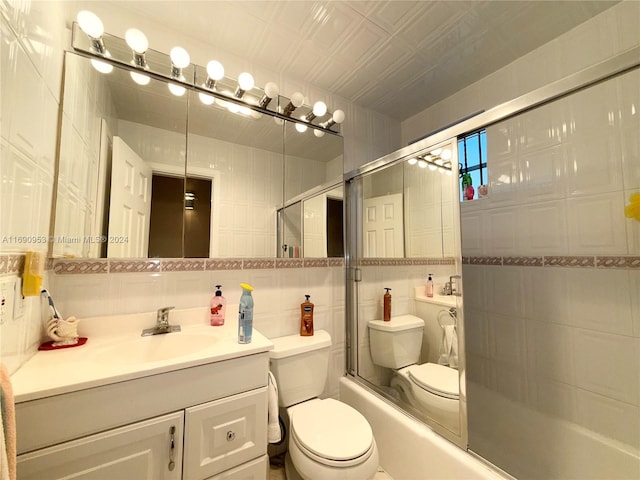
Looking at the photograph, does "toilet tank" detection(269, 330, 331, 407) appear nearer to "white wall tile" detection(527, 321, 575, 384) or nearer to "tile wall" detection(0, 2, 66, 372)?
"tile wall" detection(0, 2, 66, 372)

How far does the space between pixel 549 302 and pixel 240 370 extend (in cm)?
159

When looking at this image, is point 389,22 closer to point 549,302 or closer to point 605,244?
point 605,244

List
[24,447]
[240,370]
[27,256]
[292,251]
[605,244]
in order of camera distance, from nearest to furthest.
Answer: [24,447] < [27,256] < [240,370] < [605,244] < [292,251]

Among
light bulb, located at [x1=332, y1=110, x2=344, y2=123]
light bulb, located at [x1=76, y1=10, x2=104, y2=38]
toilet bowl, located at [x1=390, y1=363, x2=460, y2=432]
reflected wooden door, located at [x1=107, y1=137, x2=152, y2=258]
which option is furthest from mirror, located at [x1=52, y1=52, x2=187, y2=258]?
toilet bowl, located at [x1=390, y1=363, x2=460, y2=432]

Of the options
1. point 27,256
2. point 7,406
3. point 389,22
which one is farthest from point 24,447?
point 389,22

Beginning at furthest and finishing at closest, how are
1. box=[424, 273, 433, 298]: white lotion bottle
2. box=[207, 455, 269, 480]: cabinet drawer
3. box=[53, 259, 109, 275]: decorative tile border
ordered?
box=[424, 273, 433, 298]: white lotion bottle → box=[53, 259, 109, 275]: decorative tile border → box=[207, 455, 269, 480]: cabinet drawer

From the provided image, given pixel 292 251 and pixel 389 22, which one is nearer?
pixel 389 22

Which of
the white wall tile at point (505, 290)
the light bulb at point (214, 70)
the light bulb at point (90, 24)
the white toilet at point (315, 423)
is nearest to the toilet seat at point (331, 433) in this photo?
the white toilet at point (315, 423)

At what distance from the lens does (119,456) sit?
29.7 inches

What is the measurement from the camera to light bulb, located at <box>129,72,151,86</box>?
1193 mm

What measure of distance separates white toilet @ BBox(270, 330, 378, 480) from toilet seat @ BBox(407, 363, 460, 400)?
16.4 inches

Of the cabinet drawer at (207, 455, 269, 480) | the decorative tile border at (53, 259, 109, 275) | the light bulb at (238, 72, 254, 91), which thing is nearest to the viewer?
the cabinet drawer at (207, 455, 269, 480)

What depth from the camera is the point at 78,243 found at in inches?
41.1

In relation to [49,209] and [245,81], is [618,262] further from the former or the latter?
[49,209]
